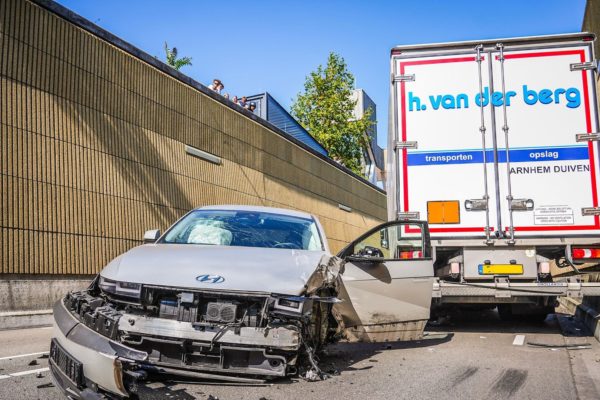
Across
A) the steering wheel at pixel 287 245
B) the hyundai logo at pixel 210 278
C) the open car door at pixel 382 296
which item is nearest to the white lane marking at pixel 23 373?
the hyundai logo at pixel 210 278

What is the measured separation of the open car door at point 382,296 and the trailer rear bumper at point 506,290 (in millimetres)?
1547

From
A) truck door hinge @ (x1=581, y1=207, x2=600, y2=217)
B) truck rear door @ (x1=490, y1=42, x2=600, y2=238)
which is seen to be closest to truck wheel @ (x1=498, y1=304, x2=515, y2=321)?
truck rear door @ (x1=490, y1=42, x2=600, y2=238)

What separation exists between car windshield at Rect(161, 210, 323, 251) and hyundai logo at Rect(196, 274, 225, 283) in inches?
46.7

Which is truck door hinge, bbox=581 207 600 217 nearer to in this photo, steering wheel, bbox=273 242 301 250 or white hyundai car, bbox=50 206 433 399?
white hyundai car, bbox=50 206 433 399

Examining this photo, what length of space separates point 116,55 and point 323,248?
848 cm

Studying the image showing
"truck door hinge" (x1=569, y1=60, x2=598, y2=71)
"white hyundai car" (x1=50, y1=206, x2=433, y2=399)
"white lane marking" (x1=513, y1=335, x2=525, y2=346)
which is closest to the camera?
"white hyundai car" (x1=50, y1=206, x2=433, y2=399)

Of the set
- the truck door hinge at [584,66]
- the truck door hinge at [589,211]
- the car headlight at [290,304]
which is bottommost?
the car headlight at [290,304]

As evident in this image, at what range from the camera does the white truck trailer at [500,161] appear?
296 inches

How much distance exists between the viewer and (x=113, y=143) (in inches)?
458

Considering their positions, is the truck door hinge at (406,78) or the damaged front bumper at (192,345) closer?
the damaged front bumper at (192,345)

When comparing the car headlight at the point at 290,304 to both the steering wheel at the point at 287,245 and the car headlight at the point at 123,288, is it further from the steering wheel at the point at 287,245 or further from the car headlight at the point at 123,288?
the steering wheel at the point at 287,245

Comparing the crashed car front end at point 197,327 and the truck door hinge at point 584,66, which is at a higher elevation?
the truck door hinge at point 584,66

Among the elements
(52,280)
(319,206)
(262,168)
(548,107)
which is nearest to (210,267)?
(548,107)

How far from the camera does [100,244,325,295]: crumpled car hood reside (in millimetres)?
3883
